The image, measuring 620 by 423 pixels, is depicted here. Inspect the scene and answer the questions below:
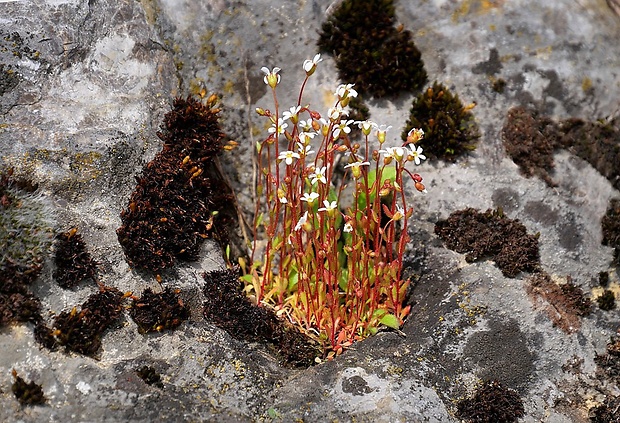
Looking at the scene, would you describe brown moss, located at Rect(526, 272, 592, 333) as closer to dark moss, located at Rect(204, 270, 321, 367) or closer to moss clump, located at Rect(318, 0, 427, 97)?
dark moss, located at Rect(204, 270, 321, 367)

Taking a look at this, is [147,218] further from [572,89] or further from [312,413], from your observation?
[572,89]

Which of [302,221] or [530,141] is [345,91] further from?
[530,141]

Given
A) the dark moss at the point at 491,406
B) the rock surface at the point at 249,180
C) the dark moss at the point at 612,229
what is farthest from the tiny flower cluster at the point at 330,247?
the dark moss at the point at 612,229

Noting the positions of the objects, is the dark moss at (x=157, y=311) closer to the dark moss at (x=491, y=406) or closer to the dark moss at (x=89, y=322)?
the dark moss at (x=89, y=322)

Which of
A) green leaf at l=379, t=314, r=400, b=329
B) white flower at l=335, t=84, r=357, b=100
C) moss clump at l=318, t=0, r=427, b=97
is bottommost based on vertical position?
green leaf at l=379, t=314, r=400, b=329

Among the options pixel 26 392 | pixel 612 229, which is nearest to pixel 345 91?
pixel 612 229

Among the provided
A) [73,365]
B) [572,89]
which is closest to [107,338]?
[73,365]

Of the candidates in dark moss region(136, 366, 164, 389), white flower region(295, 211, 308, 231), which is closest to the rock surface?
dark moss region(136, 366, 164, 389)
